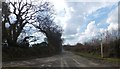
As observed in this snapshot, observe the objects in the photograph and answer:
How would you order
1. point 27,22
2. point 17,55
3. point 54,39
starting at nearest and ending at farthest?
point 17,55, point 27,22, point 54,39

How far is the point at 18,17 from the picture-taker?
5050 cm

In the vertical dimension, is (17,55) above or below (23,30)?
below

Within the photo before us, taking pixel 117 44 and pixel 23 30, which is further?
pixel 23 30

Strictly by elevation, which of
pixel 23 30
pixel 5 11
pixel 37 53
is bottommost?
pixel 37 53

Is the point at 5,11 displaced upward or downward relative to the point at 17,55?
upward

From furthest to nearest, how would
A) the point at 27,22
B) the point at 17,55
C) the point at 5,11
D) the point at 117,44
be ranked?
the point at 27,22 < the point at 17,55 < the point at 5,11 < the point at 117,44

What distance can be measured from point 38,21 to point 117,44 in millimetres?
19866

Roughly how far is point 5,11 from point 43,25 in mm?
A: 10178

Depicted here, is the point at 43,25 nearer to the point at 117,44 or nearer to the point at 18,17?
the point at 18,17

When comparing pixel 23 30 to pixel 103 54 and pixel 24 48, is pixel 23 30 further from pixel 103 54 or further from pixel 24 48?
pixel 103 54

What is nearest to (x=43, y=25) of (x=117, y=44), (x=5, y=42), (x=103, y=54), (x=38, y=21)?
(x=38, y=21)

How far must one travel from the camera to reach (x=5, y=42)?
153ft

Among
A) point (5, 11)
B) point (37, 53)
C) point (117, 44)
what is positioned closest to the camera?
point (117, 44)

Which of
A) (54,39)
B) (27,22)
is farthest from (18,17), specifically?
(54,39)
